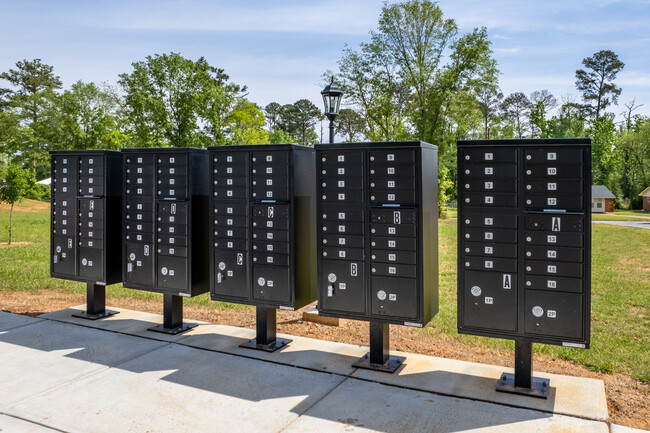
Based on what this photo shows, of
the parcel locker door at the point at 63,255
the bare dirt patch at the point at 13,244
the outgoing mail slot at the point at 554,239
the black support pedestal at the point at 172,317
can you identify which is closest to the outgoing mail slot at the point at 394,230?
the outgoing mail slot at the point at 554,239

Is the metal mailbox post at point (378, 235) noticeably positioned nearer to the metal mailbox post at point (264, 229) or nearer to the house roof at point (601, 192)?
the metal mailbox post at point (264, 229)

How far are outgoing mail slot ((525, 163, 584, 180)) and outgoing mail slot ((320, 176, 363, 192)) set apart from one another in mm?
1390

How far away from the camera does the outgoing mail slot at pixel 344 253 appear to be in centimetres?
450

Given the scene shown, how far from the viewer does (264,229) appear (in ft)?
16.1

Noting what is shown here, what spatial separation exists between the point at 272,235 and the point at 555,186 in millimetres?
2531

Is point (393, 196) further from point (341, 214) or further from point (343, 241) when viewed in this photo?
point (343, 241)

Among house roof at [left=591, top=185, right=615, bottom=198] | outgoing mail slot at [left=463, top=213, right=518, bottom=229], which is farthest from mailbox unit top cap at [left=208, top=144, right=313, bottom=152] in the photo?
house roof at [left=591, top=185, right=615, bottom=198]

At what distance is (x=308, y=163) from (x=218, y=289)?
5.29 feet

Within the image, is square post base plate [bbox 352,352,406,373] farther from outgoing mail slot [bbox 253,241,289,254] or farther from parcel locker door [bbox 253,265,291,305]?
outgoing mail slot [bbox 253,241,289,254]

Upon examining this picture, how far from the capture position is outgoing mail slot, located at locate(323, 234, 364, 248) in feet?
14.7

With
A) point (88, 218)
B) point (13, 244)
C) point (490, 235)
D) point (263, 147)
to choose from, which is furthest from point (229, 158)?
point (13, 244)

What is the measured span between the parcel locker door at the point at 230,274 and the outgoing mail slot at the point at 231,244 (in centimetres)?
4

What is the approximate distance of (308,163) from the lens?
16.6 feet

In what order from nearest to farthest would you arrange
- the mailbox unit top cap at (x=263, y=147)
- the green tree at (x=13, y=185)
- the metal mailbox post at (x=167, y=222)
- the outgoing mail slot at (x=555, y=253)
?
the outgoing mail slot at (x=555, y=253)
the mailbox unit top cap at (x=263, y=147)
the metal mailbox post at (x=167, y=222)
the green tree at (x=13, y=185)
